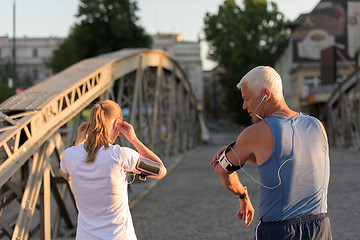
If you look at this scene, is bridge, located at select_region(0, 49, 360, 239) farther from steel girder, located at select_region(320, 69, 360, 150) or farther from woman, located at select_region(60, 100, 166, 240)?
steel girder, located at select_region(320, 69, 360, 150)

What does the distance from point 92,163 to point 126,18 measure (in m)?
38.6

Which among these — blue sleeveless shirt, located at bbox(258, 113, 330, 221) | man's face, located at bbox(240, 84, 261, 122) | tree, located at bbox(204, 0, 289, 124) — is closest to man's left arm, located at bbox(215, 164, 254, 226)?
blue sleeveless shirt, located at bbox(258, 113, 330, 221)

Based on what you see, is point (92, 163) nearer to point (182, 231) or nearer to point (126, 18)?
point (182, 231)

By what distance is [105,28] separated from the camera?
40.6 metres

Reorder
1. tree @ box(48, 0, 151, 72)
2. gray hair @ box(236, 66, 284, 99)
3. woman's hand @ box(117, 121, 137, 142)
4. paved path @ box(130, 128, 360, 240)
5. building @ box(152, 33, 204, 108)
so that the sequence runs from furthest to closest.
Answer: building @ box(152, 33, 204, 108) → tree @ box(48, 0, 151, 72) → paved path @ box(130, 128, 360, 240) → woman's hand @ box(117, 121, 137, 142) → gray hair @ box(236, 66, 284, 99)

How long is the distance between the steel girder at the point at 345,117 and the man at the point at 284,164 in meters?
22.9

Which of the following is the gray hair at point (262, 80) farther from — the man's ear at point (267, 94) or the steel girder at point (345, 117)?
the steel girder at point (345, 117)

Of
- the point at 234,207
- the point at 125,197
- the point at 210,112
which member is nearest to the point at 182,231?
the point at 234,207

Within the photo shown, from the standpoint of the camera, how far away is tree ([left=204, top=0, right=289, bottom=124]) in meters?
54.8

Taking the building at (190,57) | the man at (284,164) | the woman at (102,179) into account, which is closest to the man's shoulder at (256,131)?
the man at (284,164)

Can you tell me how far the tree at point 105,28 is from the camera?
39844mm

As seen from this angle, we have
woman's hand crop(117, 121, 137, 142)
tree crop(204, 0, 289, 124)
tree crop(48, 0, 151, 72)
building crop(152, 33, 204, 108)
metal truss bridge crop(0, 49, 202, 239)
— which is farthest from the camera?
building crop(152, 33, 204, 108)

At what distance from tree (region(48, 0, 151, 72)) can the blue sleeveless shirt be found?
3765cm

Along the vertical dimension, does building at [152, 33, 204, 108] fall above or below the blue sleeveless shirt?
above
